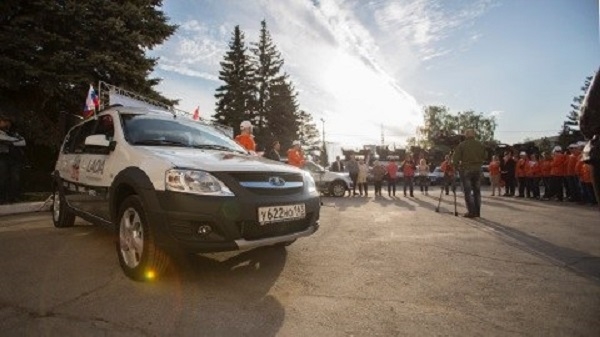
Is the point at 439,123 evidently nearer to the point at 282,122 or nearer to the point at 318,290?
the point at 282,122

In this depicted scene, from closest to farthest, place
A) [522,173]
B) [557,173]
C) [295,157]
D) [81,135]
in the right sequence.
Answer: [81,135], [295,157], [557,173], [522,173]

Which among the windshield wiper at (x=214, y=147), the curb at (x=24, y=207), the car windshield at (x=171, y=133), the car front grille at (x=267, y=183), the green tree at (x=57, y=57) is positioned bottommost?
the curb at (x=24, y=207)

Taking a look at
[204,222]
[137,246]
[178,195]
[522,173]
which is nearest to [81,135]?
[137,246]

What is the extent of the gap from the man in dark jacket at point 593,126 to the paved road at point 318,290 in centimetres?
108

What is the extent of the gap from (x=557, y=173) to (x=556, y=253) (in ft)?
35.7

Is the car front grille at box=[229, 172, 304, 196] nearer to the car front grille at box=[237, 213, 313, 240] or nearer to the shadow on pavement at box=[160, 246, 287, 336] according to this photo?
the car front grille at box=[237, 213, 313, 240]

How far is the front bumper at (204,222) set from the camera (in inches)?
134

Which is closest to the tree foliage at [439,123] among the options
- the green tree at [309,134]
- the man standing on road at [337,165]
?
the green tree at [309,134]

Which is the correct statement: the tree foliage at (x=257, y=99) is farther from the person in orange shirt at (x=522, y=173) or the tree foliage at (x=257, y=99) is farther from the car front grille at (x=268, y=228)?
the car front grille at (x=268, y=228)

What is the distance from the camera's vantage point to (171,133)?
4789 mm

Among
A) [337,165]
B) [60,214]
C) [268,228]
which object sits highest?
[337,165]

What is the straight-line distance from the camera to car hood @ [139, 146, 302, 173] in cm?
363

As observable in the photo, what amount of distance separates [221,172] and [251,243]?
2.27 feet

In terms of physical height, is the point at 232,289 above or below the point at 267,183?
below
